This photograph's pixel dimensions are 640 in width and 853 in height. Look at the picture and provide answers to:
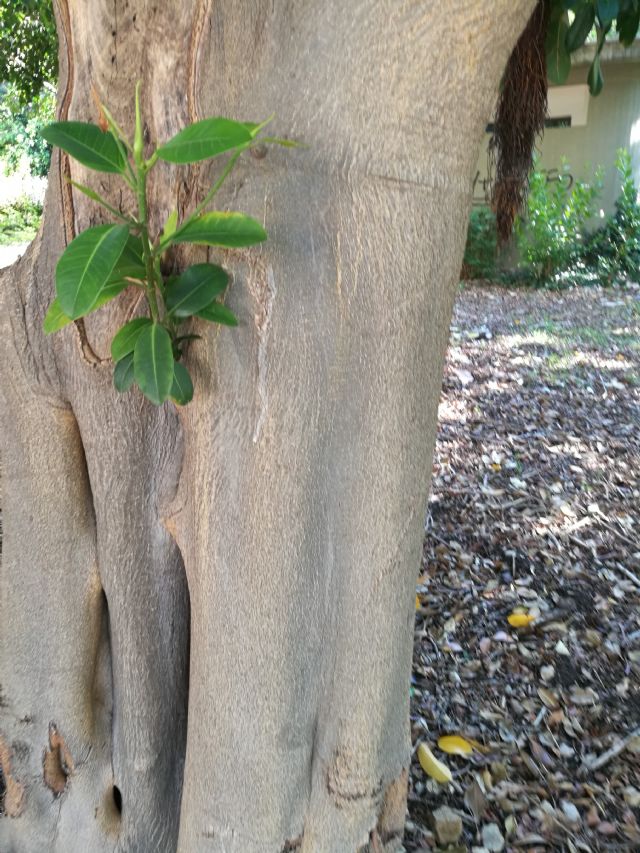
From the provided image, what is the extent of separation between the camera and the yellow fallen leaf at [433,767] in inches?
101

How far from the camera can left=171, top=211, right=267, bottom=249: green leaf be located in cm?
128

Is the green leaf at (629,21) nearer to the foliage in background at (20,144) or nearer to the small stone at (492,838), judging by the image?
the small stone at (492,838)

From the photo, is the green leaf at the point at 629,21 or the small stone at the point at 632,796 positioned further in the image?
the small stone at the point at 632,796

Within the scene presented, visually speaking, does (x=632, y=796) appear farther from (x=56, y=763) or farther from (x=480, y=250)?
(x=480, y=250)

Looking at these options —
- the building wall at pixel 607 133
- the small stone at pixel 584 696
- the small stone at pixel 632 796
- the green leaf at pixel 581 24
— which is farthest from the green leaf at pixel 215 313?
the building wall at pixel 607 133


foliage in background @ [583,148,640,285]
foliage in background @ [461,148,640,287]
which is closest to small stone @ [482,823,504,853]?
foliage in background @ [461,148,640,287]

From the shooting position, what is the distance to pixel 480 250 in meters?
10.4

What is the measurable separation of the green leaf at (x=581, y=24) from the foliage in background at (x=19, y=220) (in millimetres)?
14128

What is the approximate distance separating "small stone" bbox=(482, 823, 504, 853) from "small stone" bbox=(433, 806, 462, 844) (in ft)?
0.25

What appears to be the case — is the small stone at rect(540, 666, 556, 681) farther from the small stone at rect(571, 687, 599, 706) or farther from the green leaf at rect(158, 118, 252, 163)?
the green leaf at rect(158, 118, 252, 163)

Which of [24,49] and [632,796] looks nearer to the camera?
[632,796]

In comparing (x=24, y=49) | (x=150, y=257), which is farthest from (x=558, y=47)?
(x=24, y=49)

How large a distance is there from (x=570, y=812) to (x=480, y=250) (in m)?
8.68

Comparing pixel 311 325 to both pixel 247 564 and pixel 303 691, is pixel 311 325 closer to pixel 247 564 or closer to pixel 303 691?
pixel 247 564
